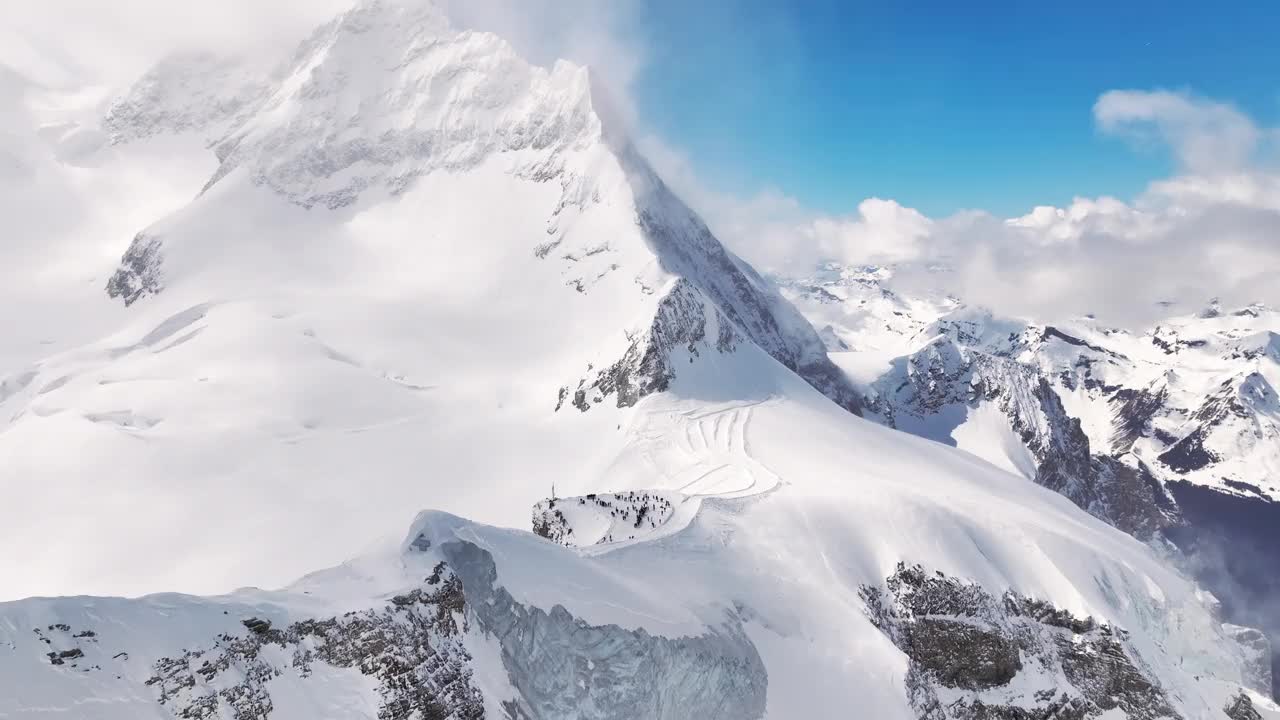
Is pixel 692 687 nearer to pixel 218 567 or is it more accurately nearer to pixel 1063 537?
pixel 1063 537

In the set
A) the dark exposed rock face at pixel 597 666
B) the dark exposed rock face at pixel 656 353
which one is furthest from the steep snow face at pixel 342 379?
the dark exposed rock face at pixel 597 666

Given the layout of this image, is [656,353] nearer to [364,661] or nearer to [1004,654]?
[1004,654]

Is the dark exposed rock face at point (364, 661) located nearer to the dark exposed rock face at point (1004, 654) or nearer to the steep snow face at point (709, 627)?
the steep snow face at point (709, 627)

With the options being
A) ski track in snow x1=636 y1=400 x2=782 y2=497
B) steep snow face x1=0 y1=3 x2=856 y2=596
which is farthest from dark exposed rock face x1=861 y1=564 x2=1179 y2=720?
steep snow face x1=0 y1=3 x2=856 y2=596

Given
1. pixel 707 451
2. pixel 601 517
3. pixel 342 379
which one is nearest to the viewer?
pixel 601 517

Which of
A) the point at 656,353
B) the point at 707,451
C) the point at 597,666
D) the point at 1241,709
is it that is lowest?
the point at 1241,709

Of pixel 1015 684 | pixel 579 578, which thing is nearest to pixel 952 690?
pixel 1015 684

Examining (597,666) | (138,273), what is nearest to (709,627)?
(597,666)

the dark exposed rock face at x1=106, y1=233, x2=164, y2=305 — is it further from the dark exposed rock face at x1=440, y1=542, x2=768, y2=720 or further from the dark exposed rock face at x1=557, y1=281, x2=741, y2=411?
the dark exposed rock face at x1=440, y1=542, x2=768, y2=720
